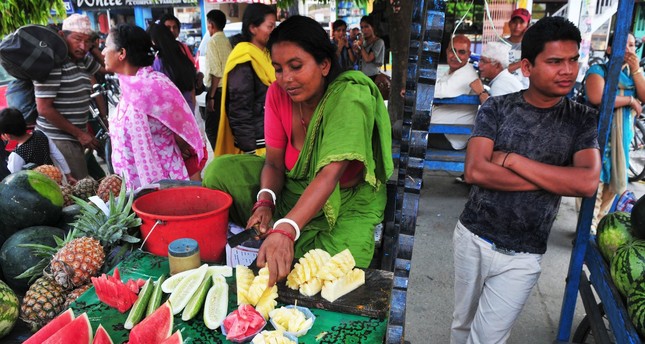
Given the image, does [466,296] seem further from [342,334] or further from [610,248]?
[342,334]

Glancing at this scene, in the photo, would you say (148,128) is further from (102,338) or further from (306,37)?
(102,338)

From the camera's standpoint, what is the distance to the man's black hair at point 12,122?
12.2ft

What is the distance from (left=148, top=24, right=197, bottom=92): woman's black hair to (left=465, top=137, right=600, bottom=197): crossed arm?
3.39 meters

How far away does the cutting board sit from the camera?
63.7 inches

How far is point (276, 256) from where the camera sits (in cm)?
161

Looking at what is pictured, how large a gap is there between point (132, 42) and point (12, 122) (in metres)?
1.61

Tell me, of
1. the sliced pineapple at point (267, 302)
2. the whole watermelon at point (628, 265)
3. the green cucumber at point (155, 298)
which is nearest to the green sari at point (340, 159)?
the sliced pineapple at point (267, 302)

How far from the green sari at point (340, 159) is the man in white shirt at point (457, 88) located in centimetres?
287

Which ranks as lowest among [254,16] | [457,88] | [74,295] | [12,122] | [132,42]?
[74,295]

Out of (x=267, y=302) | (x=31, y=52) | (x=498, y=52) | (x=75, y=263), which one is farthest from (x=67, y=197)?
(x=498, y=52)

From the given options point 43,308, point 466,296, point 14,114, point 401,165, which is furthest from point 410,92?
point 14,114

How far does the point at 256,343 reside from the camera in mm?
1417

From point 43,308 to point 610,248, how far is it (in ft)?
8.33

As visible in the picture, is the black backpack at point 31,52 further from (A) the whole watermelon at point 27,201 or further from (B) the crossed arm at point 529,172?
(B) the crossed arm at point 529,172
